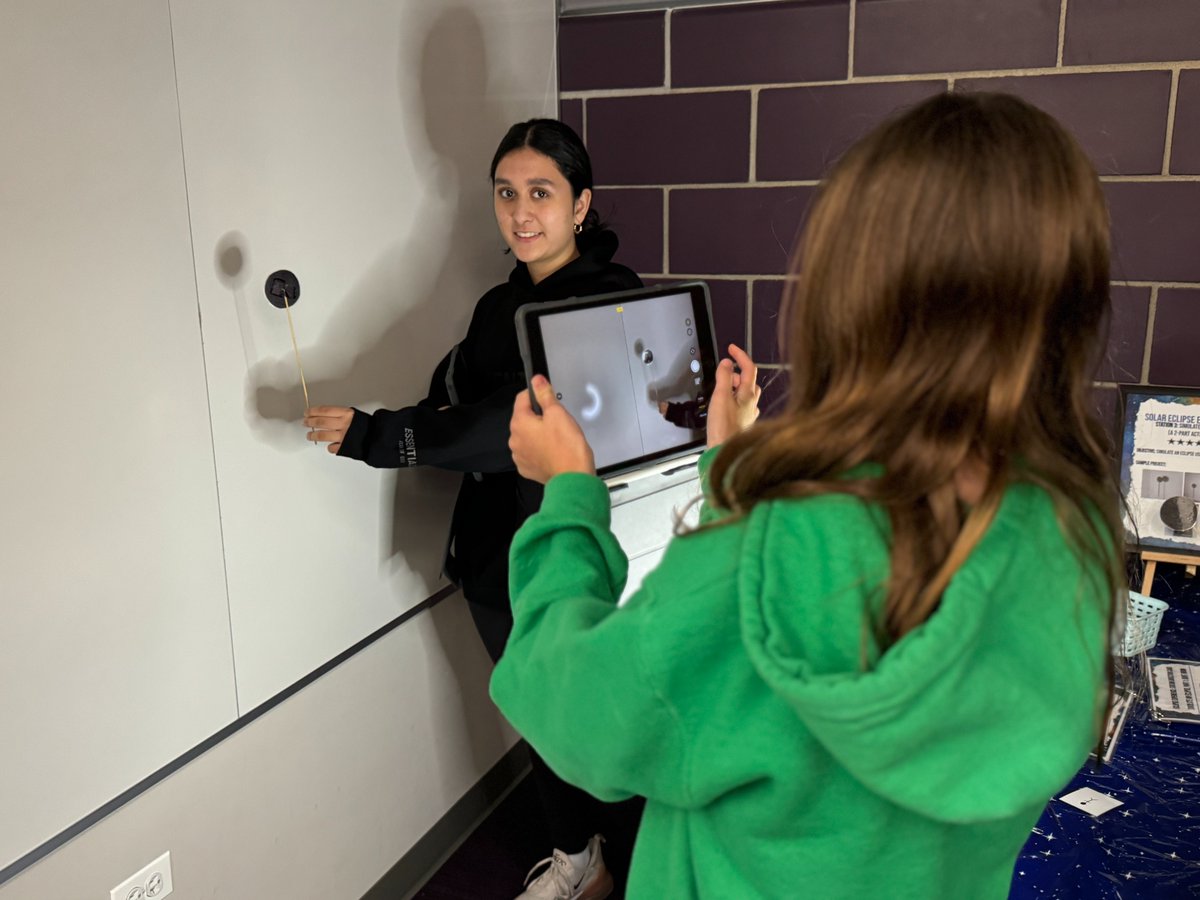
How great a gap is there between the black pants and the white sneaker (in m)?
0.03

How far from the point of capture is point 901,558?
2.07 feet

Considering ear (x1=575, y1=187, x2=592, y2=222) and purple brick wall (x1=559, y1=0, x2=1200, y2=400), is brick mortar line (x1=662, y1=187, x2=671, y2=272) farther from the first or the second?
ear (x1=575, y1=187, x2=592, y2=222)

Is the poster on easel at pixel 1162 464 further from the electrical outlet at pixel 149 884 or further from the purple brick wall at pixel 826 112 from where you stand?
the electrical outlet at pixel 149 884

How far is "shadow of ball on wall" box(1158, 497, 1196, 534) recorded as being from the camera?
174 cm

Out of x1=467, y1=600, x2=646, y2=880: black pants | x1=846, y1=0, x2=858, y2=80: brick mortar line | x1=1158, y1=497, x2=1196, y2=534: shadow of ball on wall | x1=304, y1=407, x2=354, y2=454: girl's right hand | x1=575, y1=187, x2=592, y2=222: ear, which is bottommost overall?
x1=467, y1=600, x2=646, y2=880: black pants

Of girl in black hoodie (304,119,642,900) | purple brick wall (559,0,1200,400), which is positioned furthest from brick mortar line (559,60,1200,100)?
girl in black hoodie (304,119,642,900)

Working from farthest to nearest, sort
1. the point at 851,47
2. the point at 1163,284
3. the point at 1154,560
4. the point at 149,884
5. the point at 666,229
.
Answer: the point at 666,229 → the point at 851,47 → the point at 1163,284 → the point at 1154,560 → the point at 149,884

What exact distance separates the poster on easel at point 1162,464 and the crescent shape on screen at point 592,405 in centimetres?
101

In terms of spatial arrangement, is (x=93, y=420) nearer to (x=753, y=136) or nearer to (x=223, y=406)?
(x=223, y=406)

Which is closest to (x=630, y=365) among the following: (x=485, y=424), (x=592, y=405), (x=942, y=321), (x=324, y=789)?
(x=592, y=405)

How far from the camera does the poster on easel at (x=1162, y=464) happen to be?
1.75 meters

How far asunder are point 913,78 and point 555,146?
810 mm

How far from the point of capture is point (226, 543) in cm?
147

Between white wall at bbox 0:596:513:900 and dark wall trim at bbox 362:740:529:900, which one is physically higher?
white wall at bbox 0:596:513:900
